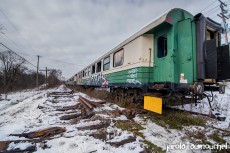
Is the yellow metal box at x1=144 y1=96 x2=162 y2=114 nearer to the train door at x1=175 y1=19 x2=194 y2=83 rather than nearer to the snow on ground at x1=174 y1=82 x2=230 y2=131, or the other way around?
the train door at x1=175 y1=19 x2=194 y2=83

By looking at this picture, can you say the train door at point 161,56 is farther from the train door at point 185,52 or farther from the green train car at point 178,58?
the train door at point 185,52

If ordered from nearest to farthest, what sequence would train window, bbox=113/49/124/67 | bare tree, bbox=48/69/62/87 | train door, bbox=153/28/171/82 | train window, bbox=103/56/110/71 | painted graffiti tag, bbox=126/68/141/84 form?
train door, bbox=153/28/171/82 → painted graffiti tag, bbox=126/68/141/84 → train window, bbox=113/49/124/67 → train window, bbox=103/56/110/71 → bare tree, bbox=48/69/62/87

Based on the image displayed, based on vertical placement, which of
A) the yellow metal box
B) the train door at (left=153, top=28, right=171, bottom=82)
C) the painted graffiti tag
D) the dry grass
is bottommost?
the dry grass

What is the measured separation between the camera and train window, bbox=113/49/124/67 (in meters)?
7.49

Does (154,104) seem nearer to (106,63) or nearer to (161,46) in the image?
(161,46)

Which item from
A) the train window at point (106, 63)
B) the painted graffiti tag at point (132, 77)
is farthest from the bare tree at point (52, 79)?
the painted graffiti tag at point (132, 77)

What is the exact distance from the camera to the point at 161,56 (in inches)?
222

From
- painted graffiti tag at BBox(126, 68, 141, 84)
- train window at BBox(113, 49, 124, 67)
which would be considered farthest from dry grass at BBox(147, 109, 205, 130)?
train window at BBox(113, 49, 124, 67)

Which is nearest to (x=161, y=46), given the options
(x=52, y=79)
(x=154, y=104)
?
(x=154, y=104)

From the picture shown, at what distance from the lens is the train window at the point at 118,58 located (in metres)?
7.49

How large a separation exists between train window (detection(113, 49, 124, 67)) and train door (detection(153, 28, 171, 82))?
205 cm

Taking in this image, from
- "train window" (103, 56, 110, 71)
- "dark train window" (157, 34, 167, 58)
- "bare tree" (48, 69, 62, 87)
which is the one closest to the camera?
"dark train window" (157, 34, 167, 58)

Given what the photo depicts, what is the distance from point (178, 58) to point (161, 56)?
0.71 m

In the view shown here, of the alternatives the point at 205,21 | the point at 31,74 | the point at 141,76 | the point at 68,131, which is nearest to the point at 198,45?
the point at 205,21
